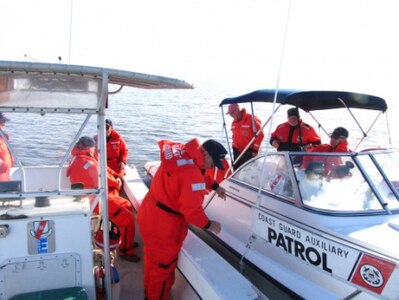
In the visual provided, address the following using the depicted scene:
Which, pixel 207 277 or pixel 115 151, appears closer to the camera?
pixel 207 277

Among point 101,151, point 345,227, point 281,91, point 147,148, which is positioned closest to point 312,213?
point 345,227

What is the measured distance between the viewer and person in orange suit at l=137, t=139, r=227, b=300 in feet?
9.55

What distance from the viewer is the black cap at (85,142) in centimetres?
290

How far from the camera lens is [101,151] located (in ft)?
9.03

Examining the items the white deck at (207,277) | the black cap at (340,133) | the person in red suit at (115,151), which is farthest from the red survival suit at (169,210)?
the person in red suit at (115,151)

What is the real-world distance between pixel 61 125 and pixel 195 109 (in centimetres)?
1713

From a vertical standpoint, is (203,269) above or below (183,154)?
below

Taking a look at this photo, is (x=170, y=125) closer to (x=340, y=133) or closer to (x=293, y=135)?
(x=293, y=135)

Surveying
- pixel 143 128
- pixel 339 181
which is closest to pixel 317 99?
pixel 339 181

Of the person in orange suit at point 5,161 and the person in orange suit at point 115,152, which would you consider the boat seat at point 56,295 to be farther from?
the person in orange suit at point 115,152

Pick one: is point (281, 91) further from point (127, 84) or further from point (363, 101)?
point (127, 84)

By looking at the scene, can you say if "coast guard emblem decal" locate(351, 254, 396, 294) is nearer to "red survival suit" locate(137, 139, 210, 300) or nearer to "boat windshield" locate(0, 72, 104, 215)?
"red survival suit" locate(137, 139, 210, 300)

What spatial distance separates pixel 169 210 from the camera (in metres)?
3.07

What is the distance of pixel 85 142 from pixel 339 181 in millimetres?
2087
